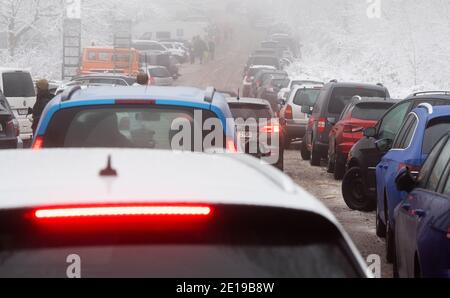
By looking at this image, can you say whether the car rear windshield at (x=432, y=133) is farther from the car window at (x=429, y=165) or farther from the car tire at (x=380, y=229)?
the car window at (x=429, y=165)

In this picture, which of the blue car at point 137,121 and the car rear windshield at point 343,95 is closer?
the blue car at point 137,121

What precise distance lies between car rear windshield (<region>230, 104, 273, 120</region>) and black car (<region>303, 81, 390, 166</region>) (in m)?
3.33

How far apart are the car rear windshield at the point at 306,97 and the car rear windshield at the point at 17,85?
637cm

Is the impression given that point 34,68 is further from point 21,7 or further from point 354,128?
point 354,128

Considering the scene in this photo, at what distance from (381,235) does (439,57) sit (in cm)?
5450

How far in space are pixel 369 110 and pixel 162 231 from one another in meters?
17.7

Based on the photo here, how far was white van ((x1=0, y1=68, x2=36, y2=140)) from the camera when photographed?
2639cm

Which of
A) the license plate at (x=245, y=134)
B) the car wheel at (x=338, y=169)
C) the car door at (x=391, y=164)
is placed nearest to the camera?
the car door at (x=391, y=164)

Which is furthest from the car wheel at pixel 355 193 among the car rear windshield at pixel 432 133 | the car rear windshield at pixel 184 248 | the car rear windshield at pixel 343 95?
the car rear windshield at pixel 184 248

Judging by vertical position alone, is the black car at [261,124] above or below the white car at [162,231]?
below

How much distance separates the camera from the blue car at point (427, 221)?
23.1 ft

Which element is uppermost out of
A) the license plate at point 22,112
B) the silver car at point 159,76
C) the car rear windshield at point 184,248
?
the car rear windshield at point 184,248

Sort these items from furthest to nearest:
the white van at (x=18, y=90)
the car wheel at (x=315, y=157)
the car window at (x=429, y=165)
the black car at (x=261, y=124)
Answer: the white van at (x=18, y=90), the car wheel at (x=315, y=157), the black car at (x=261, y=124), the car window at (x=429, y=165)

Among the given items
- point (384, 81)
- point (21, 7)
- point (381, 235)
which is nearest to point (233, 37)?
point (21, 7)
